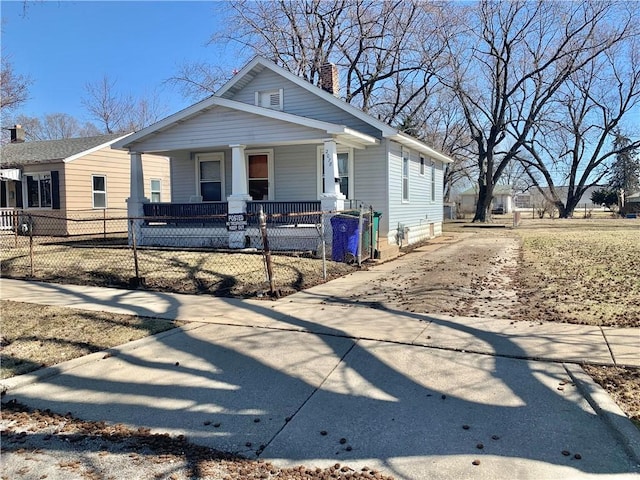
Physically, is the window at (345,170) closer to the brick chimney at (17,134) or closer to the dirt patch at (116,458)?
the dirt patch at (116,458)

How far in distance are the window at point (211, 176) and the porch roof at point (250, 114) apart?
2.16 meters

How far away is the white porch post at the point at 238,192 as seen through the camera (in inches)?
543

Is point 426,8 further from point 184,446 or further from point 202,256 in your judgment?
point 184,446

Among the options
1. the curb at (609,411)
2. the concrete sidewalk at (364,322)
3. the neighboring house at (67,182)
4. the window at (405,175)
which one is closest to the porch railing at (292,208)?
the window at (405,175)

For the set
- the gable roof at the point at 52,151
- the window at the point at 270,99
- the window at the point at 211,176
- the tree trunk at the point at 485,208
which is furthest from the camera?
the tree trunk at the point at 485,208

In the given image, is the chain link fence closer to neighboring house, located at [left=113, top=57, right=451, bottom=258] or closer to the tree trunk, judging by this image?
neighboring house, located at [left=113, top=57, right=451, bottom=258]

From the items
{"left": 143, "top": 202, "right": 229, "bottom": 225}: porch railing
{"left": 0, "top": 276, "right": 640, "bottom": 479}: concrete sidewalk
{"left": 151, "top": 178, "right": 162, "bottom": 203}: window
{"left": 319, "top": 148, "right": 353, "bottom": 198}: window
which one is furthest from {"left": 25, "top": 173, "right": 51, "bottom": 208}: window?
{"left": 0, "top": 276, "right": 640, "bottom": 479}: concrete sidewalk

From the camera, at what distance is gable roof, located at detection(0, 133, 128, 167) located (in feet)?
66.9

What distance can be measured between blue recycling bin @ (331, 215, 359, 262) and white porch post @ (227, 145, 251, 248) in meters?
3.19

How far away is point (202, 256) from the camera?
11.8m

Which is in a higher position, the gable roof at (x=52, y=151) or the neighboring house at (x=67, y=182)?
the gable roof at (x=52, y=151)

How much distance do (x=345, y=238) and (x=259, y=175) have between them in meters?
5.54

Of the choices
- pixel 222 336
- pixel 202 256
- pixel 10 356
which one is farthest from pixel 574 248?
pixel 10 356

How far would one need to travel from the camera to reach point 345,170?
15.4m
